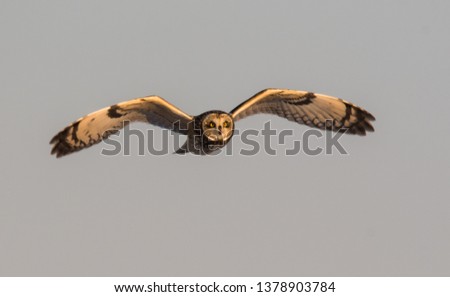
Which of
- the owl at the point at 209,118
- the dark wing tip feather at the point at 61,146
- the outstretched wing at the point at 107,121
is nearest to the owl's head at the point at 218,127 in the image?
the owl at the point at 209,118

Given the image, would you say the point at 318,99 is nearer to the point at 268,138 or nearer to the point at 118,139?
the point at 268,138

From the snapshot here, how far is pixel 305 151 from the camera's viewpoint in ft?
96.6

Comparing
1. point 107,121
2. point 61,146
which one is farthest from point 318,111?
point 61,146

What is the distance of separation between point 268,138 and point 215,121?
2698 millimetres

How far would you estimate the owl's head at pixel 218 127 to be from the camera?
27250 mm

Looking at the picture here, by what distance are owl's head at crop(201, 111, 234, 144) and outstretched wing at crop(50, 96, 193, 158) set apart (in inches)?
41.7

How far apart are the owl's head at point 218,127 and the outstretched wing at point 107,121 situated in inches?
41.7

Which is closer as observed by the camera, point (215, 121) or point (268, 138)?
point (215, 121)

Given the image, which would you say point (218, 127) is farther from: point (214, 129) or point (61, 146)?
point (61, 146)

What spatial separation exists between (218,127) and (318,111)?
331 centimetres

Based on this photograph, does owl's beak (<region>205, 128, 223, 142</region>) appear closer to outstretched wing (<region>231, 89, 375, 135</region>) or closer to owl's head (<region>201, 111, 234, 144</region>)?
owl's head (<region>201, 111, 234, 144</region>)

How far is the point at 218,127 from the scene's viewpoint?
2727 centimetres
